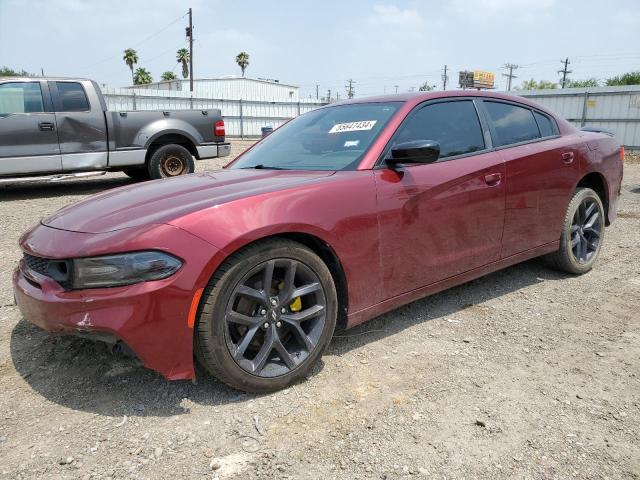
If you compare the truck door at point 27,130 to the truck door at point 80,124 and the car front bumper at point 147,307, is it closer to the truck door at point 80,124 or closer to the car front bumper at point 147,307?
the truck door at point 80,124

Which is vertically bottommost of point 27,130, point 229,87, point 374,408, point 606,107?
point 374,408

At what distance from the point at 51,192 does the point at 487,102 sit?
7.82 metres

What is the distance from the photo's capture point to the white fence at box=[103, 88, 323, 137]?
2294 cm

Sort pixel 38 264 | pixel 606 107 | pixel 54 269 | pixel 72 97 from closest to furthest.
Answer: pixel 54 269 → pixel 38 264 → pixel 72 97 → pixel 606 107

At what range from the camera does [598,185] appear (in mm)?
4633

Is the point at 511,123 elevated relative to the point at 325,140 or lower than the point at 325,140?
elevated

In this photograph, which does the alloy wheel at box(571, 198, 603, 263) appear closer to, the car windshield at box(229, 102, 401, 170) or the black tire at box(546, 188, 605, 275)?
the black tire at box(546, 188, 605, 275)

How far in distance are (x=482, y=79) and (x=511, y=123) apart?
3.71ft

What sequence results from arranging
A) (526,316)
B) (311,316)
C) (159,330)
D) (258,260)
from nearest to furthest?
(159,330) → (258,260) → (311,316) → (526,316)

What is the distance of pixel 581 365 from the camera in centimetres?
288

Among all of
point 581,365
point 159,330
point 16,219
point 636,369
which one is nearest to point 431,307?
point 581,365

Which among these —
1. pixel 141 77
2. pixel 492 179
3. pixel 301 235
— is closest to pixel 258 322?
pixel 301 235

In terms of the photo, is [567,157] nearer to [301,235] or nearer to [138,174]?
[301,235]

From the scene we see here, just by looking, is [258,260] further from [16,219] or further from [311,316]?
[16,219]
